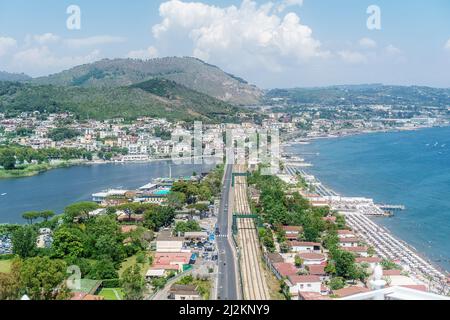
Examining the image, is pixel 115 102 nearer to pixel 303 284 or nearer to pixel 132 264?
pixel 132 264

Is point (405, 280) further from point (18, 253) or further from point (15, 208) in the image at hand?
point (15, 208)

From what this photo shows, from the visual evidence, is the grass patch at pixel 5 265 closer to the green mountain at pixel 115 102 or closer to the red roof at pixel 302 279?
the red roof at pixel 302 279

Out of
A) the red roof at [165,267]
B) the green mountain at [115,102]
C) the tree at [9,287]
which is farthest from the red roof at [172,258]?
the green mountain at [115,102]

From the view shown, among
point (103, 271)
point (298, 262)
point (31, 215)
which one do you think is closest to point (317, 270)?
point (298, 262)

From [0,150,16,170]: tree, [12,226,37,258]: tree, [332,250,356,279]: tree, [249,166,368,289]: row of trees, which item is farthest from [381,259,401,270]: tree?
[0,150,16,170]: tree

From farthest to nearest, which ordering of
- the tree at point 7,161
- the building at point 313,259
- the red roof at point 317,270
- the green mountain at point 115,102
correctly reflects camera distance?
the green mountain at point 115,102, the tree at point 7,161, the building at point 313,259, the red roof at point 317,270
